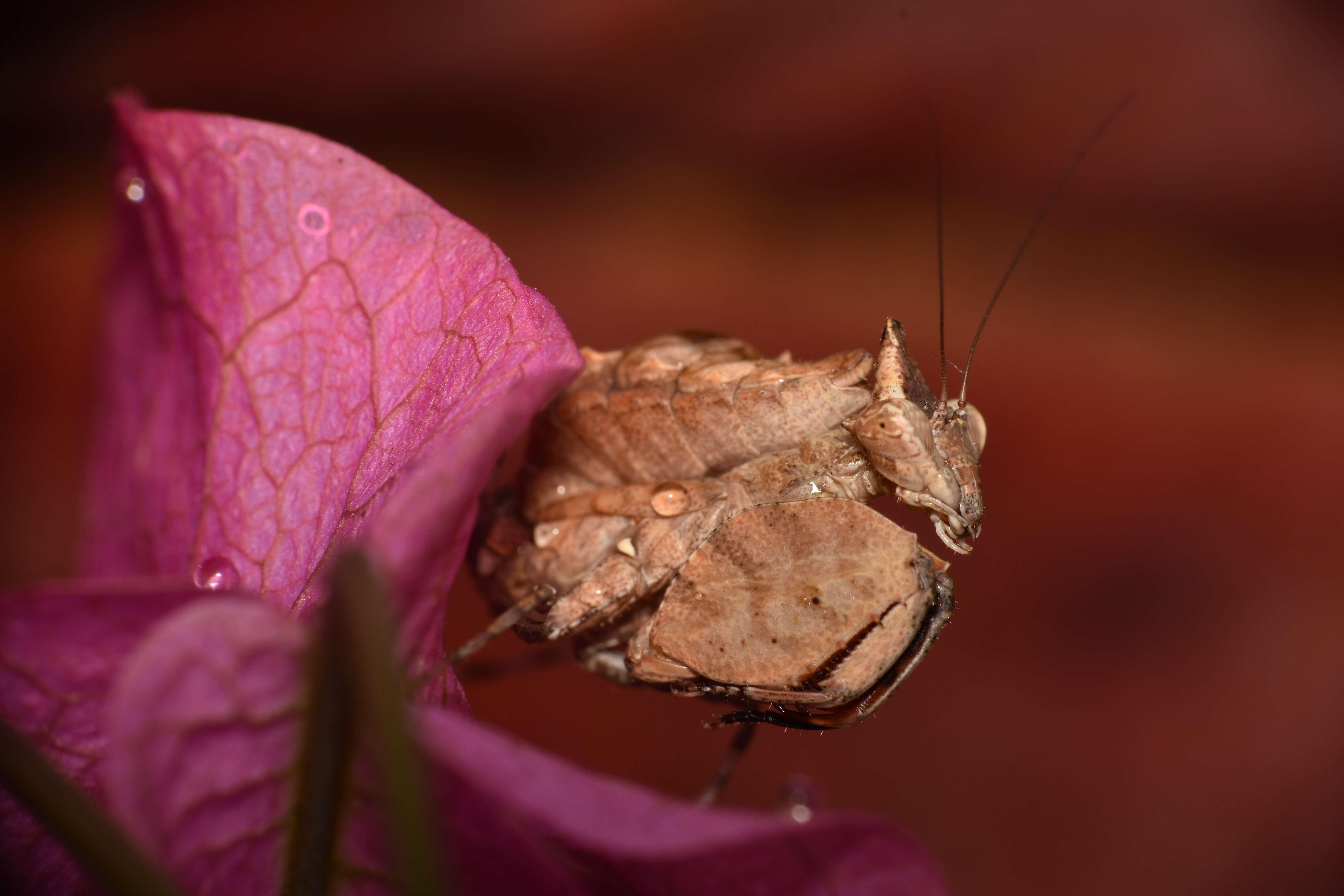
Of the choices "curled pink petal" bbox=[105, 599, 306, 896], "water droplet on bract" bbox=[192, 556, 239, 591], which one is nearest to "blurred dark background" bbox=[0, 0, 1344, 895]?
Result: "water droplet on bract" bbox=[192, 556, 239, 591]

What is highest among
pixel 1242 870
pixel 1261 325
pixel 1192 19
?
pixel 1192 19

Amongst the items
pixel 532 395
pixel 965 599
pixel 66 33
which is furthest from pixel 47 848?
pixel 66 33

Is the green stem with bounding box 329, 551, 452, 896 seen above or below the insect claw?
above

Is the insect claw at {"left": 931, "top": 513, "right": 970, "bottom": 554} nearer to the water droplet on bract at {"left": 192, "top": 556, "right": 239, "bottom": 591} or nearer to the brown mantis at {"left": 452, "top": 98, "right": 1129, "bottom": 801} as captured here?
the brown mantis at {"left": 452, "top": 98, "right": 1129, "bottom": 801}

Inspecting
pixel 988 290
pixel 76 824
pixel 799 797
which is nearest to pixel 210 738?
pixel 76 824

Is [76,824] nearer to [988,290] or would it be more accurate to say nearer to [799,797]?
[799,797]

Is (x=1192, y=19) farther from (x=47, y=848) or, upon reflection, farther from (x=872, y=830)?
(x=47, y=848)

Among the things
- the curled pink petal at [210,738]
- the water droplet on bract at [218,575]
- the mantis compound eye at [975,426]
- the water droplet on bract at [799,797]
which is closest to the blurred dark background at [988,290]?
the water droplet on bract at [799,797]
